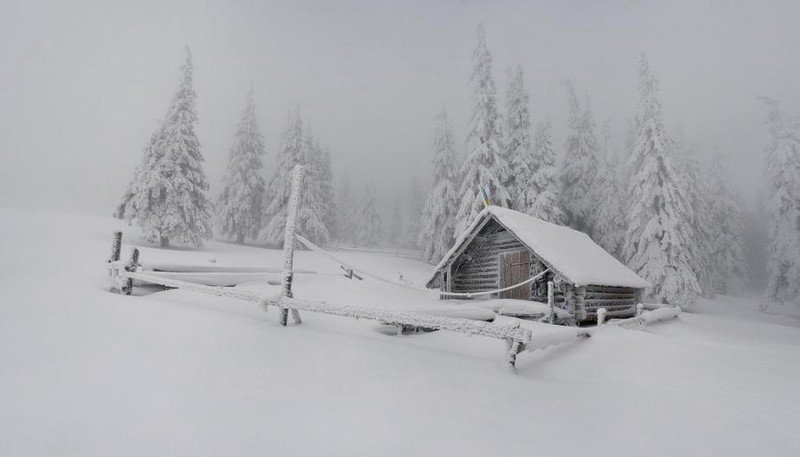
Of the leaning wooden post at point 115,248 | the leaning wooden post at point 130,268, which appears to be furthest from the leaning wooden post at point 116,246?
the leaning wooden post at point 130,268

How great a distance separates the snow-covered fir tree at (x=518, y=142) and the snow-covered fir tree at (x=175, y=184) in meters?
21.1

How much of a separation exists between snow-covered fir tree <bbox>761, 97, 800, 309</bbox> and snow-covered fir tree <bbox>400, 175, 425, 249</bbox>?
1569 inches

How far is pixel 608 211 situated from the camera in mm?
25312

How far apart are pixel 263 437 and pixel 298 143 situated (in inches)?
1272

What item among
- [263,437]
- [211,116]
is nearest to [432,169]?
[211,116]

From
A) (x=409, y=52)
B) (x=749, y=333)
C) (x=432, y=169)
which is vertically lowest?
(x=749, y=333)

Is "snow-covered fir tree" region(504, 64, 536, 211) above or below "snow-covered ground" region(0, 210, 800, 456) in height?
above

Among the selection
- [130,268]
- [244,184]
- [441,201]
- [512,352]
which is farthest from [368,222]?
[512,352]

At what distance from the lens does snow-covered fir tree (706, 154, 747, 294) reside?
3266cm

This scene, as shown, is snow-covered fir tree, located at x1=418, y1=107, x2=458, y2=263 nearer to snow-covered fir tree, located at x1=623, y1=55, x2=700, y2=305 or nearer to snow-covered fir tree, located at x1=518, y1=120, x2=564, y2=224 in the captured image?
snow-covered fir tree, located at x1=518, y1=120, x2=564, y2=224

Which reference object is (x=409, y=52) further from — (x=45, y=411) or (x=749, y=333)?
(x=45, y=411)

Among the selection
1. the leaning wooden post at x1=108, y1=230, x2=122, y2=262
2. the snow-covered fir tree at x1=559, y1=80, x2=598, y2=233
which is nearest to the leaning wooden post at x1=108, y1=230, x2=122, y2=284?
the leaning wooden post at x1=108, y1=230, x2=122, y2=262

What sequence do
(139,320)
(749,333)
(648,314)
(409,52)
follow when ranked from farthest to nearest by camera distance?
1. (409,52)
2. (749,333)
3. (648,314)
4. (139,320)

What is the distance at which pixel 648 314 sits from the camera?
12531 millimetres
